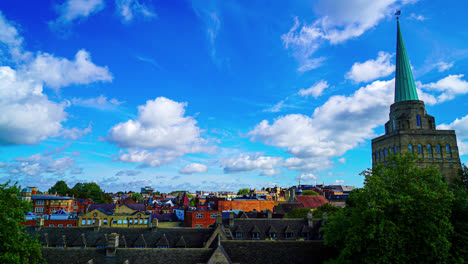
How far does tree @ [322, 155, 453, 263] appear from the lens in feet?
86.6

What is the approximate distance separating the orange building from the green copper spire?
264 feet

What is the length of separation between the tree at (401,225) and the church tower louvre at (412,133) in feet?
95.0

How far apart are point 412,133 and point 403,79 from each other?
1222 centimetres

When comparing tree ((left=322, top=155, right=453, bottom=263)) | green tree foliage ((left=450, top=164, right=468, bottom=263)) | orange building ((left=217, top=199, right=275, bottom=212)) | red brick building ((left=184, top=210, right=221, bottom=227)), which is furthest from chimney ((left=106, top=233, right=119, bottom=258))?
orange building ((left=217, top=199, right=275, bottom=212))

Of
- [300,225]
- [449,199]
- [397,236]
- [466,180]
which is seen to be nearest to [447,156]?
[466,180]

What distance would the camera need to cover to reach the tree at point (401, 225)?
26.4 metres

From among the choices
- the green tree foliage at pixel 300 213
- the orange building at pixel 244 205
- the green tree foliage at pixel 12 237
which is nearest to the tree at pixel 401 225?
the green tree foliage at pixel 12 237

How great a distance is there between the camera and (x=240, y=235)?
62406 mm

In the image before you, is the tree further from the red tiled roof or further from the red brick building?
A: the red tiled roof

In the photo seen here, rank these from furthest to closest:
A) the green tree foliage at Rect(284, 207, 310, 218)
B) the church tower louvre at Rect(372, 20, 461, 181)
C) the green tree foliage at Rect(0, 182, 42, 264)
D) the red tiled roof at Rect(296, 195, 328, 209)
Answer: the red tiled roof at Rect(296, 195, 328, 209), the green tree foliage at Rect(284, 207, 310, 218), the church tower louvre at Rect(372, 20, 461, 181), the green tree foliage at Rect(0, 182, 42, 264)

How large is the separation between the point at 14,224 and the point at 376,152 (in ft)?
212

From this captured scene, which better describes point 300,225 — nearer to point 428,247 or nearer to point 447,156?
point 447,156

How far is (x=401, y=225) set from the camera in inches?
1085

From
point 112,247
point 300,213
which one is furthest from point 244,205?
point 112,247
